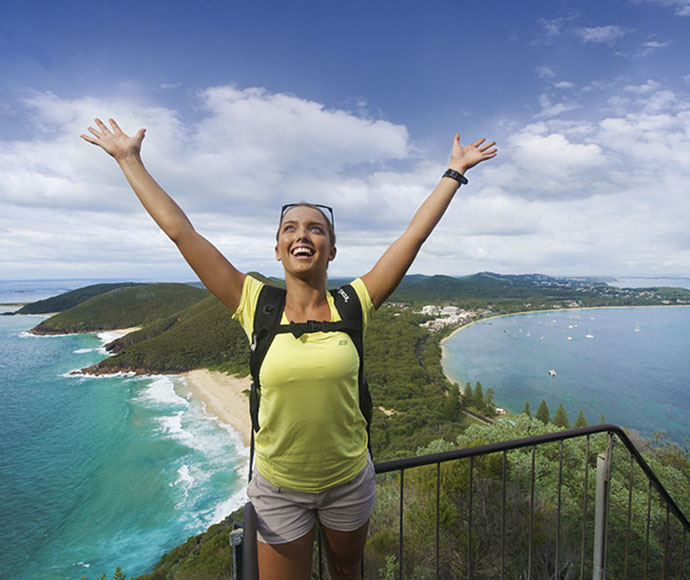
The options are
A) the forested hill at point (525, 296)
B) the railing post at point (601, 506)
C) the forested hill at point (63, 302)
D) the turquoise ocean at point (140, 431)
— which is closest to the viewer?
the railing post at point (601, 506)

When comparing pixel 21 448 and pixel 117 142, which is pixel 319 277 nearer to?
pixel 117 142

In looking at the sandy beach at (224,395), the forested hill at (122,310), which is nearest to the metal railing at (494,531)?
the sandy beach at (224,395)

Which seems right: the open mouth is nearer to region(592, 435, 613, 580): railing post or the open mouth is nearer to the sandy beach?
region(592, 435, 613, 580): railing post

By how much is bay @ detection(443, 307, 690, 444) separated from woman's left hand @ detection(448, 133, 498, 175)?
3435 centimetres

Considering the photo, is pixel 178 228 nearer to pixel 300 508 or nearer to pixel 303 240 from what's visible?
pixel 303 240

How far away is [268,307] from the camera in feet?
3.82

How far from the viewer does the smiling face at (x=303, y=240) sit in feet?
4.00

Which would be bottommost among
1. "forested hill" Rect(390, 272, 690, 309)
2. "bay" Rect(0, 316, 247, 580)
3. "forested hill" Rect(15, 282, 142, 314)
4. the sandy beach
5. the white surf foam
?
"bay" Rect(0, 316, 247, 580)

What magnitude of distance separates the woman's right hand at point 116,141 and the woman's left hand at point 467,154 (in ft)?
3.94

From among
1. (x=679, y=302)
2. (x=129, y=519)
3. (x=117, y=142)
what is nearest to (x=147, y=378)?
(x=129, y=519)

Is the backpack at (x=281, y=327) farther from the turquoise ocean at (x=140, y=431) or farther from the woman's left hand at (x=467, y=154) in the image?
the turquoise ocean at (x=140, y=431)

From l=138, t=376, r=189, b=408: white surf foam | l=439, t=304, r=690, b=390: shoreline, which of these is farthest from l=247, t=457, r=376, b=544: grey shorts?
l=439, t=304, r=690, b=390: shoreline

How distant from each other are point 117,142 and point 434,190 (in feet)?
3.87

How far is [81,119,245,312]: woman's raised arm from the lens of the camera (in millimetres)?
1167
